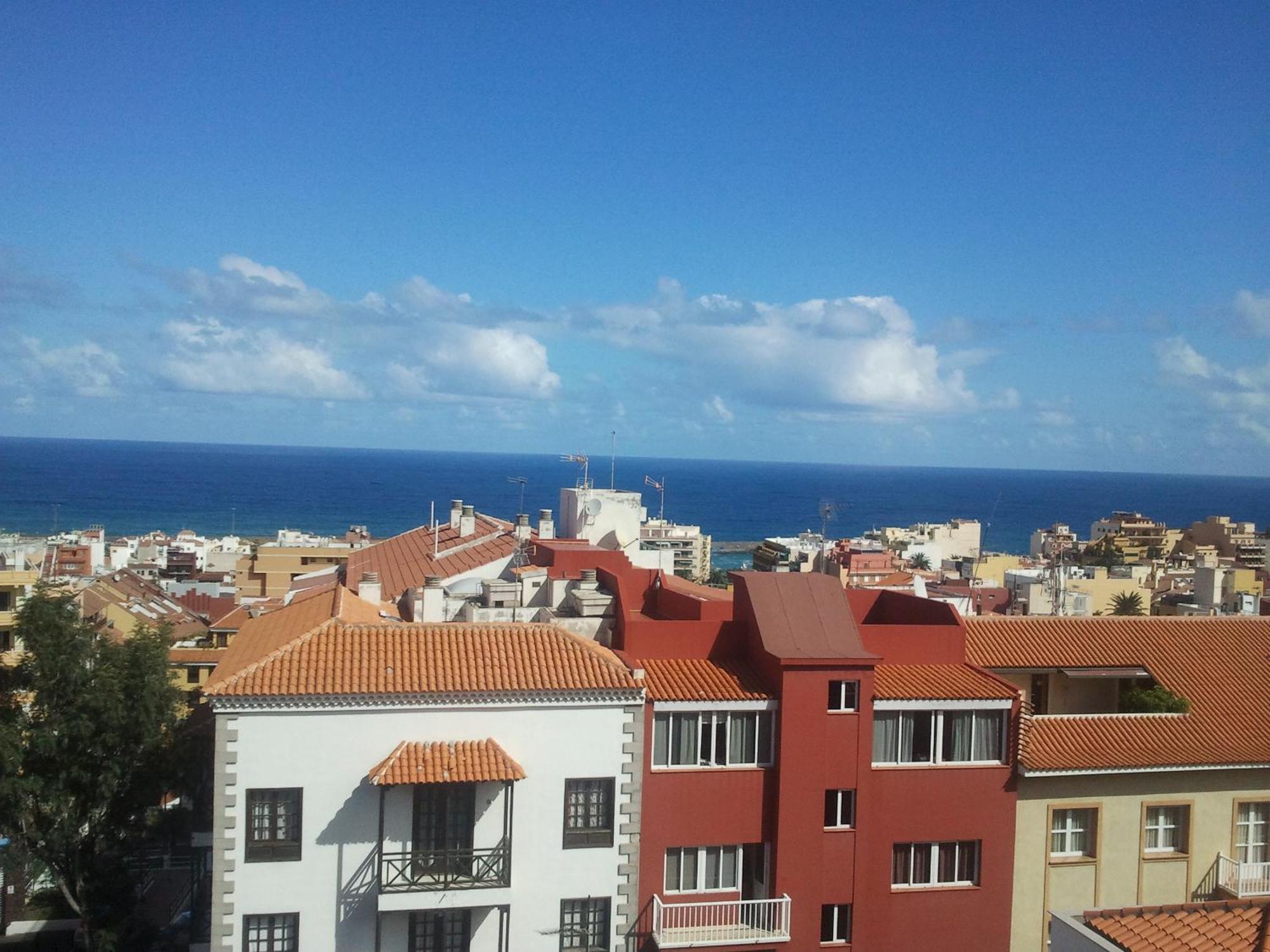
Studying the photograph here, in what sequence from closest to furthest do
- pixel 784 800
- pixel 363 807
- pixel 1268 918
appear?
pixel 1268 918 → pixel 363 807 → pixel 784 800

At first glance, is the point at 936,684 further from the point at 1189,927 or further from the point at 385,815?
the point at 385,815

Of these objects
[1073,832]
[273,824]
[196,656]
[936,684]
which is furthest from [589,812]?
[196,656]

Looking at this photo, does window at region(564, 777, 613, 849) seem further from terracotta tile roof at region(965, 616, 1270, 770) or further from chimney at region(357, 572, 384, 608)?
chimney at region(357, 572, 384, 608)

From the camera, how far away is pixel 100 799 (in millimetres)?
20922

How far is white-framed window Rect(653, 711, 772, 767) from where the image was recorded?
60.3 feet

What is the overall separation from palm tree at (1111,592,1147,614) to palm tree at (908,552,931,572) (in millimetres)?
32807

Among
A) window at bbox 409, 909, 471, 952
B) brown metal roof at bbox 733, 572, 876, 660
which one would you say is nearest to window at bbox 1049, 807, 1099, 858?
brown metal roof at bbox 733, 572, 876, 660

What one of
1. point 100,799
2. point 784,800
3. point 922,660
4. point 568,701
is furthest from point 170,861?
point 922,660

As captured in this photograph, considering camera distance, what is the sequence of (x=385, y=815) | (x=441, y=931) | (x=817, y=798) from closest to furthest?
(x=385, y=815) → (x=441, y=931) → (x=817, y=798)

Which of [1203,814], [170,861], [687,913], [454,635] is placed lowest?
[170,861]

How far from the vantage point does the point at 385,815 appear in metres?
17.1

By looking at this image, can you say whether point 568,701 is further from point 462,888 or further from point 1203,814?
point 1203,814

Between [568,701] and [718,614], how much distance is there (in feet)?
13.9

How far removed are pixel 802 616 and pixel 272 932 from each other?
427 inches
